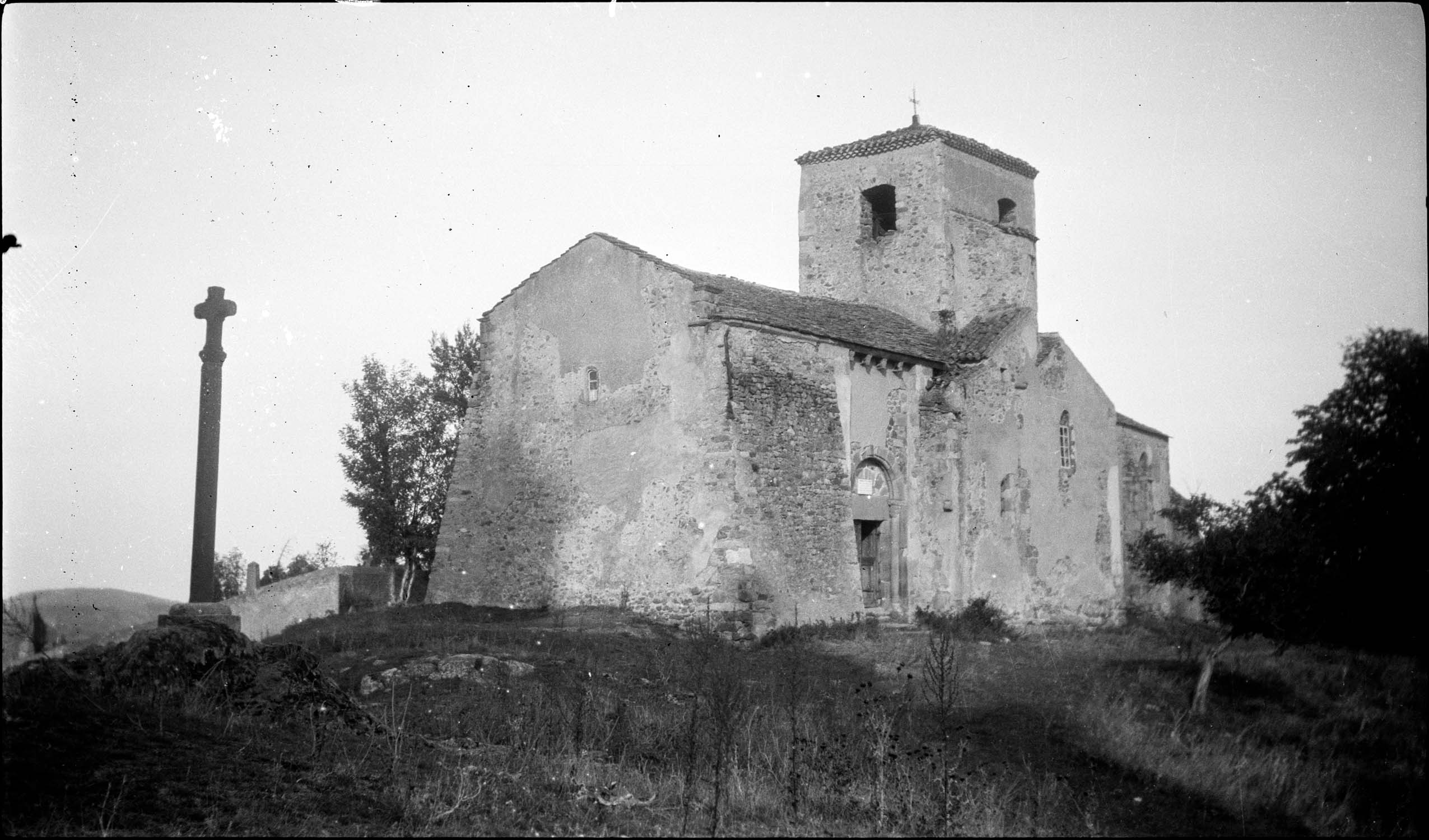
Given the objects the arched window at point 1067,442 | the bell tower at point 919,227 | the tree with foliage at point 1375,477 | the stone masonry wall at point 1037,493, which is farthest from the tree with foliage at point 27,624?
the arched window at point 1067,442

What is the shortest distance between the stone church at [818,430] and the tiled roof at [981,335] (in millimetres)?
72

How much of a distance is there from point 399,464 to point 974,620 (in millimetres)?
14984

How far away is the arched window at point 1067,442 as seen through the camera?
23609mm

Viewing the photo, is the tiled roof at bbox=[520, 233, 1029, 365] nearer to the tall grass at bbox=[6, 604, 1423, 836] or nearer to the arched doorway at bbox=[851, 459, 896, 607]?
the arched doorway at bbox=[851, 459, 896, 607]

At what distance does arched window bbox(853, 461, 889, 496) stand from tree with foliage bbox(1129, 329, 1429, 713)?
727cm

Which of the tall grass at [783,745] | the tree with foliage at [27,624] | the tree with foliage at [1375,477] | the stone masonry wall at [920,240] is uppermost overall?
the stone masonry wall at [920,240]

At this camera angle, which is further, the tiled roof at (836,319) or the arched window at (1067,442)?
the arched window at (1067,442)

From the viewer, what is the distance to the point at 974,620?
817 inches

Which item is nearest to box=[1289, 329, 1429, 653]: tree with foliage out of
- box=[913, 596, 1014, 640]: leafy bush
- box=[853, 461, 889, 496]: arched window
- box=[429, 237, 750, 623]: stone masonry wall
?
box=[429, 237, 750, 623]: stone masonry wall

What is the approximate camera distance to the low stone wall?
24.7 m

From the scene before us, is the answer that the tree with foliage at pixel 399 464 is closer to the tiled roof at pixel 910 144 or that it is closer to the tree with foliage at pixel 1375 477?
the tiled roof at pixel 910 144

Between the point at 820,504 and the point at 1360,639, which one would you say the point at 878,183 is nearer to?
the point at 820,504

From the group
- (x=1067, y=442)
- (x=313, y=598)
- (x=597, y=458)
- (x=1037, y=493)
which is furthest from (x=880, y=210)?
(x=313, y=598)

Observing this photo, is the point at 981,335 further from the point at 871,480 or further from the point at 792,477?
the point at 792,477
